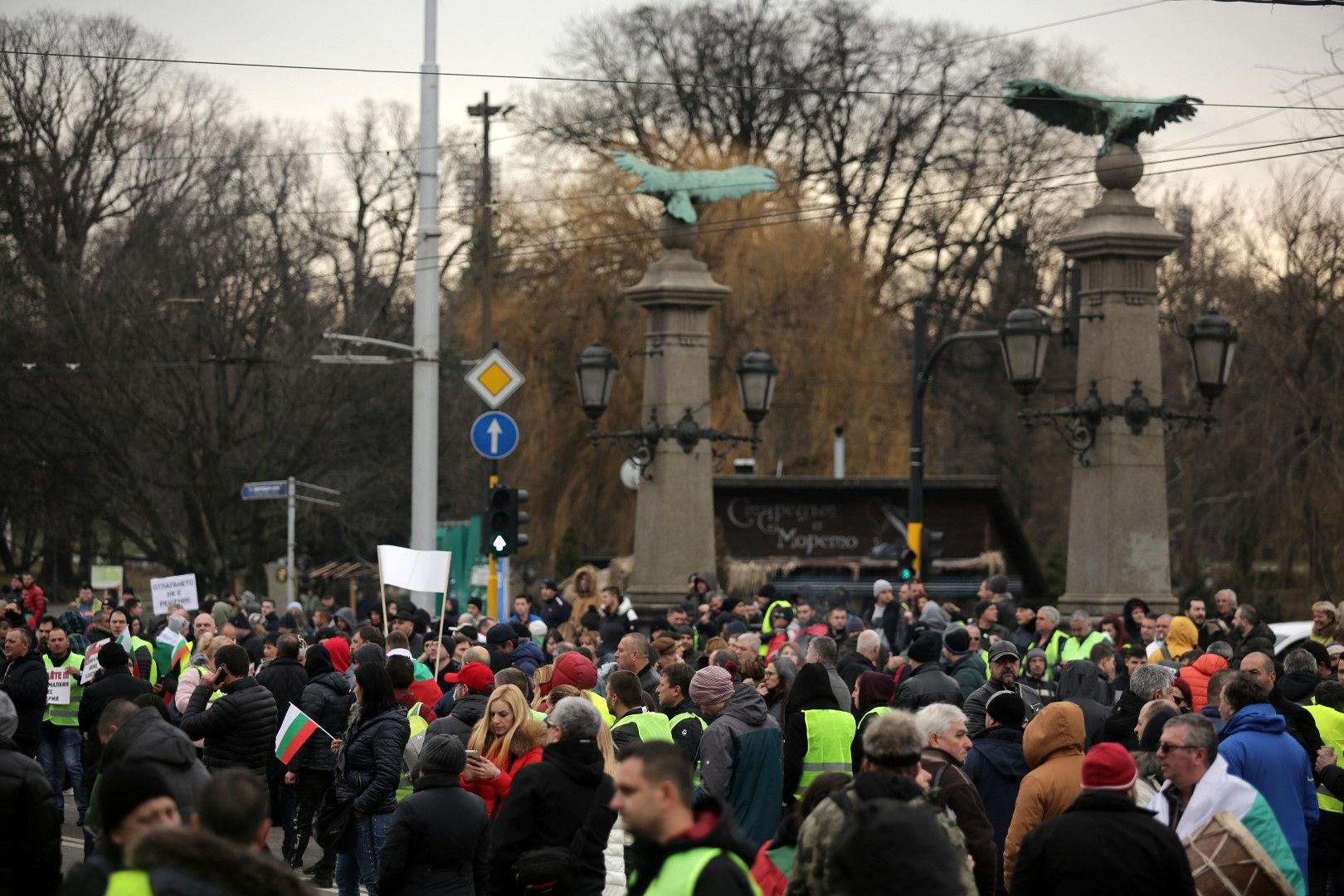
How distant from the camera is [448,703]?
12531 millimetres

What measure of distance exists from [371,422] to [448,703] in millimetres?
34989

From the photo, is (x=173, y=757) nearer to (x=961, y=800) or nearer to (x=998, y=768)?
(x=961, y=800)

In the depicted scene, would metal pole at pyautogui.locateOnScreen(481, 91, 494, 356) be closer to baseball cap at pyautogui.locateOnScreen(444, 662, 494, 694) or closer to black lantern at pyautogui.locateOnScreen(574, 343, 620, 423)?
black lantern at pyautogui.locateOnScreen(574, 343, 620, 423)

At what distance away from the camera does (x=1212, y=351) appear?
19.2 m

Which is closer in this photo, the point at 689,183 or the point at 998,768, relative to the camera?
the point at 998,768

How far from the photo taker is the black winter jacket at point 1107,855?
6.60 metres

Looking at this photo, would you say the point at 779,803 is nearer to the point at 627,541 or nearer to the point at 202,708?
the point at 202,708

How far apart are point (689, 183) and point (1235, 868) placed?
54.2ft

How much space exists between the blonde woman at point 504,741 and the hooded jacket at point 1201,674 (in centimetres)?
476

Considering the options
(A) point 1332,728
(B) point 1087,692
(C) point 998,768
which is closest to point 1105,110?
(B) point 1087,692

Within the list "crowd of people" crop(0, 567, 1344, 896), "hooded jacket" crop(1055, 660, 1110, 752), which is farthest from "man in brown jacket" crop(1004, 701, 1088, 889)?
"hooded jacket" crop(1055, 660, 1110, 752)

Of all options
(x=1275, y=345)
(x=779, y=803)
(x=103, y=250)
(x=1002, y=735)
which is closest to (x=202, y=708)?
(x=779, y=803)

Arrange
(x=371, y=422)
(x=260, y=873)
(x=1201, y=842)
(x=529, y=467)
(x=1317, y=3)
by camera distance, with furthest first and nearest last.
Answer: (x=371, y=422)
(x=529, y=467)
(x=1317, y=3)
(x=1201, y=842)
(x=260, y=873)

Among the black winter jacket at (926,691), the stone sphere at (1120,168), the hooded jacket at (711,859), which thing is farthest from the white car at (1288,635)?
the hooded jacket at (711,859)
